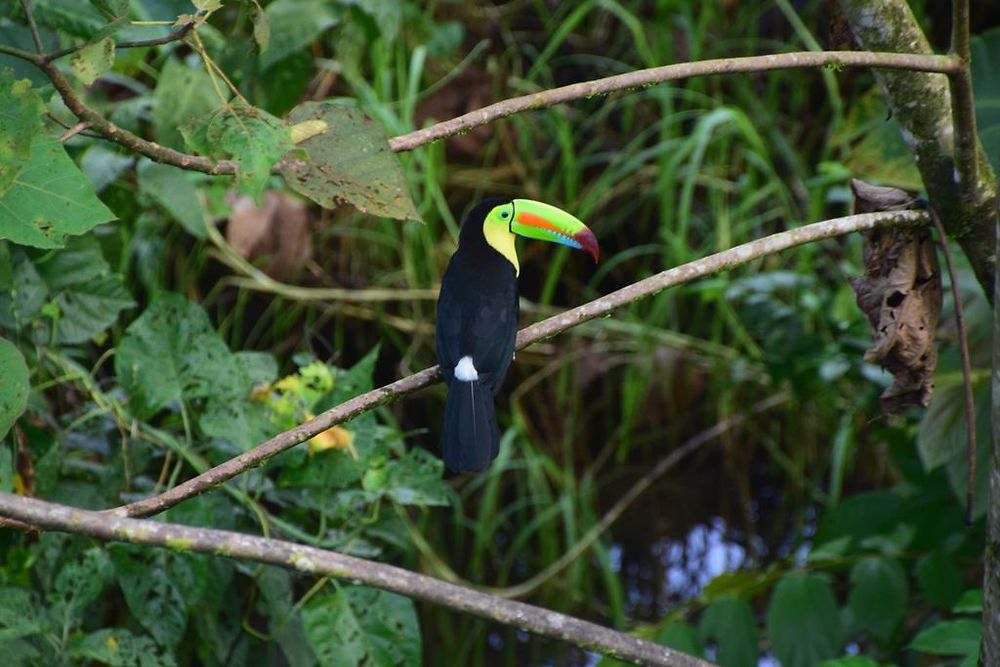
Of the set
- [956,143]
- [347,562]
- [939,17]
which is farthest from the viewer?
[939,17]

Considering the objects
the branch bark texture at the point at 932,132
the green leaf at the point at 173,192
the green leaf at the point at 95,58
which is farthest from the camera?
the green leaf at the point at 173,192

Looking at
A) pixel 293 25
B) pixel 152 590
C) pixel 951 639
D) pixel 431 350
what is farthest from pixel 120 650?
pixel 431 350

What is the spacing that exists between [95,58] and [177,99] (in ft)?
3.01

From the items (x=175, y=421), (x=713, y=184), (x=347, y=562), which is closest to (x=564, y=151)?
(x=713, y=184)

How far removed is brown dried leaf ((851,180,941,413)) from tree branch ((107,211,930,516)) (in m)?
0.04

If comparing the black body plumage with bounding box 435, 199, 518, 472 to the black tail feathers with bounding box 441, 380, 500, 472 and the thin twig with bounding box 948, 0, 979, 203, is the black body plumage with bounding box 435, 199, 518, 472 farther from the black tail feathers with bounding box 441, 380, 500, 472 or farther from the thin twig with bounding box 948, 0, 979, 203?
the thin twig with bounding box 948, 0, 979, 203

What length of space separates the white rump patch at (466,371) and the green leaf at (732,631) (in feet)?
2.58

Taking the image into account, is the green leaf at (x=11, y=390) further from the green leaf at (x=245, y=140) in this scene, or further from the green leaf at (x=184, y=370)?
the green leaf at (x=184, y=370)

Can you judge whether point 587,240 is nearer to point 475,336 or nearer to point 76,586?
point 475,336

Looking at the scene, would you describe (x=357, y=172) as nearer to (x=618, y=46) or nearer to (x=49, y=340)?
(x=49, y=340)

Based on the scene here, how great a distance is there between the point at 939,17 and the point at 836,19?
280 cm

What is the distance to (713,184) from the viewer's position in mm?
3725

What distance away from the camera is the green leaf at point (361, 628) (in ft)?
5.59

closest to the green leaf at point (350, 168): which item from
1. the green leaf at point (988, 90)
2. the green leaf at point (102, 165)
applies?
the green leaf at point (102, 165)
